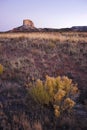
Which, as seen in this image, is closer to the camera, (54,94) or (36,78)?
(54,94)

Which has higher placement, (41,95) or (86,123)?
(41,95)

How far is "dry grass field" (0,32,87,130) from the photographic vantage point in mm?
6461

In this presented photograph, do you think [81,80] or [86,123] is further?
[81,80]

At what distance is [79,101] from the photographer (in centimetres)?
794

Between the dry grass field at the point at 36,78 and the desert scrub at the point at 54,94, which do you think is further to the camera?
the desert scrub at the point at 54,94

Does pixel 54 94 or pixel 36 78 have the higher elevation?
pixel 54 94

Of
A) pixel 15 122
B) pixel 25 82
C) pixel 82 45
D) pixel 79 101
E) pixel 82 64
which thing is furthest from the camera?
pixel 82 45

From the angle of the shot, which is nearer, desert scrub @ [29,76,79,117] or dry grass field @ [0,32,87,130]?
dry grass field @ [0,32,87,130]

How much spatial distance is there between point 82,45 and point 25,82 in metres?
7.29

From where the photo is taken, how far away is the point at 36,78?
32.1 ft

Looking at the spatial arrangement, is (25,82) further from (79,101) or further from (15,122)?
(15,122)


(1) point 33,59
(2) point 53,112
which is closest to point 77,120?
(2) point 53,112

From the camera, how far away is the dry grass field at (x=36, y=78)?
6461 millimetres

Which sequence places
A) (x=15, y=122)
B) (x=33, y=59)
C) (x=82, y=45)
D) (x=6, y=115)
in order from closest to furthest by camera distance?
(x=15, y=122), (x=6, y=115), (x=33, y=59), (x=82, y=45)
